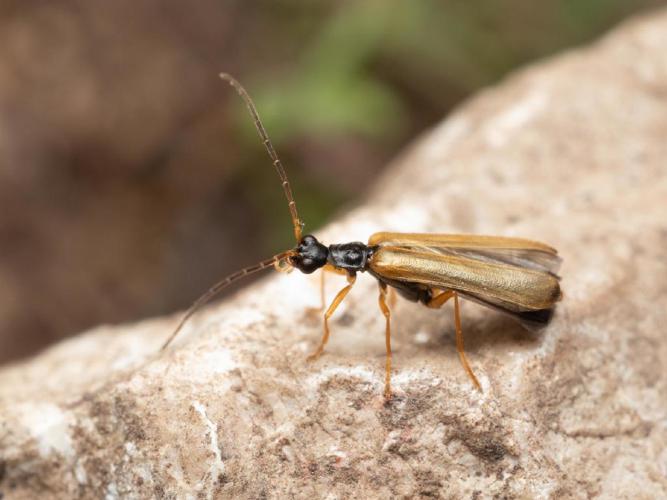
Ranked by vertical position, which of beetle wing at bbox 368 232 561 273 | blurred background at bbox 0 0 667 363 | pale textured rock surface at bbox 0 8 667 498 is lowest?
pale textured rock surface at bbox 0 8 667 498

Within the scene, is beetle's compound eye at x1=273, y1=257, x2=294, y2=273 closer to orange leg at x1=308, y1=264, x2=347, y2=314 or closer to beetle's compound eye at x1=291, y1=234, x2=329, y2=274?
beetle's compound eye at x1=291, y1=234, x2=329, y2=274

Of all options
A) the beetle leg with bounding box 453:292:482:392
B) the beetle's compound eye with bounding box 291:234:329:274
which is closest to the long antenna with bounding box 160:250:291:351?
the beetle's compound eye with bounding box 291:234:329:274

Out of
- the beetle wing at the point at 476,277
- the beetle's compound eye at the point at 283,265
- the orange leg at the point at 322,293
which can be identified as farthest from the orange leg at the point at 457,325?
the beetle's compound eye at the point at 283,265

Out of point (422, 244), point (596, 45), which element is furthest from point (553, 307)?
point (596, 45)

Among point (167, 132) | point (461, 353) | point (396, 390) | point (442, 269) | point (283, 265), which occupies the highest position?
point (167, 132)

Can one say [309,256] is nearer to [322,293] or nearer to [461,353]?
[322,293]

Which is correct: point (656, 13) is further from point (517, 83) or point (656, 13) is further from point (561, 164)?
point (561, 164)

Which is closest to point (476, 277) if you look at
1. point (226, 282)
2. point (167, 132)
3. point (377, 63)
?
point (226, 282)
